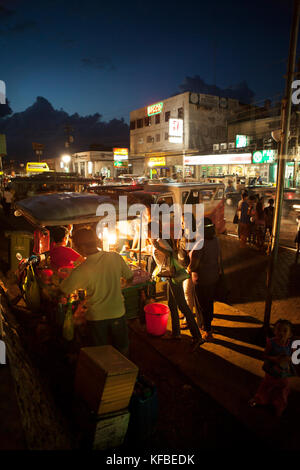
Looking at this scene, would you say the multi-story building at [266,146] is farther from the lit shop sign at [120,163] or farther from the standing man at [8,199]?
the lit shop sign at [120,163]

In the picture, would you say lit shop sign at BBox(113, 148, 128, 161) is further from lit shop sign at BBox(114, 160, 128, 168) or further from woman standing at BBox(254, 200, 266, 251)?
woman standing at BBox(254, 200, 266, 251)

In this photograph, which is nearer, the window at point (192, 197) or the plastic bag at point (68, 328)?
the plastic bag at point (68, 328)

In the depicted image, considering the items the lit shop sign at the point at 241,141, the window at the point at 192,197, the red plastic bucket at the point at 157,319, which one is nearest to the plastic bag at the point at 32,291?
the red plastic bucket at the point at 157,319

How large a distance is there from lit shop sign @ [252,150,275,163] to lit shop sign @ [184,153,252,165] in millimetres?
1546

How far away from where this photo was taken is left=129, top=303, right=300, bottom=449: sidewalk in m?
3.42

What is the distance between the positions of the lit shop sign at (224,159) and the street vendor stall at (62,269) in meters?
24.4

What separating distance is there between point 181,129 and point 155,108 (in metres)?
Result: 8.83

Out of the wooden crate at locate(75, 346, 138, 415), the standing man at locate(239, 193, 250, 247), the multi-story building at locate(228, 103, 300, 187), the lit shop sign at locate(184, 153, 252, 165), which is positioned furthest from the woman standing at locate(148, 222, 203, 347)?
the lit shop sign at locate(184, 153, 252, 165)

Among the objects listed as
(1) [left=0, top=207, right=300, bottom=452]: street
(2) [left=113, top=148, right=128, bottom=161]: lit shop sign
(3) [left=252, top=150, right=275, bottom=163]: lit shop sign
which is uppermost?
(2) [left=113, top=148, right=128, bottom=161]: lit shop sign

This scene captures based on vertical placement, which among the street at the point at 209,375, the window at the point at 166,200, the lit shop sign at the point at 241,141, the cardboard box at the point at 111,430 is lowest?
the street at the point at 209,375

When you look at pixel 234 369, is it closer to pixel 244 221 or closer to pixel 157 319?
pixel 157 319

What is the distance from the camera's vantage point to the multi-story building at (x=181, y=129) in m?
38.5
